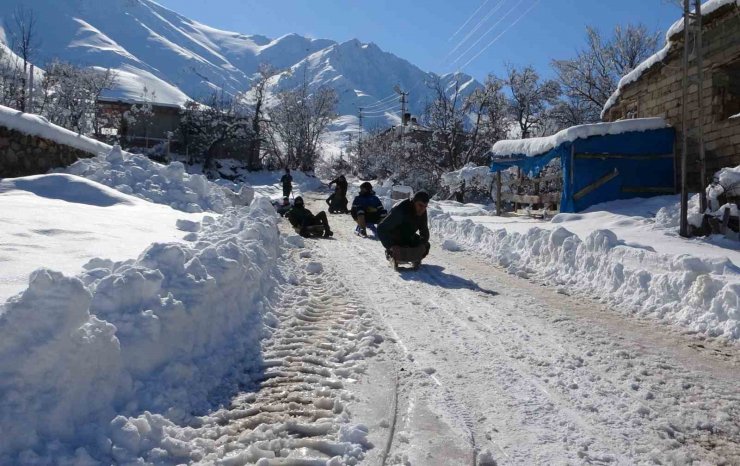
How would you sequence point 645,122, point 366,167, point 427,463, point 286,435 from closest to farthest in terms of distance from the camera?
point 427,463, point 286,435, point 645,122, point 366,167

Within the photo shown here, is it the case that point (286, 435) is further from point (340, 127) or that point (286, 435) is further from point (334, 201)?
point (340, 127)

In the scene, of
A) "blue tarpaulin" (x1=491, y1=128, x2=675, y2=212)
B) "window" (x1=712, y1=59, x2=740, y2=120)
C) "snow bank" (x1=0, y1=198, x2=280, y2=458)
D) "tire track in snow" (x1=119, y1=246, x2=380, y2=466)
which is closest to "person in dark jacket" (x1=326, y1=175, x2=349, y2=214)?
"blue tarpaulin" (x1=491, y1=128, x2=675, y2=212)

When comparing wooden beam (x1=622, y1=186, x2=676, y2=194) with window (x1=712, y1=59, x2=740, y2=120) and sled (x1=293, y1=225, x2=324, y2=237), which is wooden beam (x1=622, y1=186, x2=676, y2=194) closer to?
window (x1=712, y1=59, x2=740, y2=120)

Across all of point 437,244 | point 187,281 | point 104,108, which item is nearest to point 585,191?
point 437,244

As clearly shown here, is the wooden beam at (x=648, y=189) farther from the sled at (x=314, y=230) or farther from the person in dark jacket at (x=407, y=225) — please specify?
the person in dark jacket at (x=407, y=225)

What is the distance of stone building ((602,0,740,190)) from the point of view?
13.9 m

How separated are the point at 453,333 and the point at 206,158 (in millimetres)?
36644

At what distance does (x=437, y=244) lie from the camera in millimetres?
13680

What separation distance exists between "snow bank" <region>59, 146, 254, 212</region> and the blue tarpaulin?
1007cm

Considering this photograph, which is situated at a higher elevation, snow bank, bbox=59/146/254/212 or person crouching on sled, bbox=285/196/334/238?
snow bank, bbox=59/146/254/212

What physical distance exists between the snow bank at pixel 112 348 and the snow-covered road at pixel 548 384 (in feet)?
4.49

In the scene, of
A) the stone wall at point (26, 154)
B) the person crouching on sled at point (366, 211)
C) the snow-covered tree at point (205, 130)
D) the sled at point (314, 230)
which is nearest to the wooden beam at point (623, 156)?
the person crouching on sled at point (366, 211)

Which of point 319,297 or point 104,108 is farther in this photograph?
point 104,108

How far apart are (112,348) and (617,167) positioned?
1620 cm
